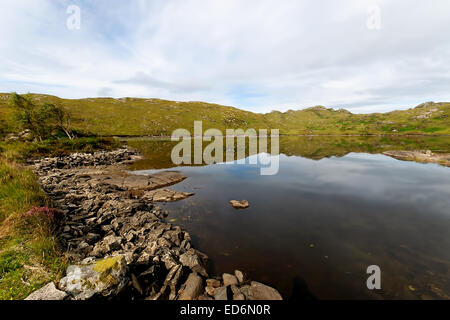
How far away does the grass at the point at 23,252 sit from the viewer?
5551 millimetres

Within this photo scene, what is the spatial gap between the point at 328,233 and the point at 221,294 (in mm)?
9090

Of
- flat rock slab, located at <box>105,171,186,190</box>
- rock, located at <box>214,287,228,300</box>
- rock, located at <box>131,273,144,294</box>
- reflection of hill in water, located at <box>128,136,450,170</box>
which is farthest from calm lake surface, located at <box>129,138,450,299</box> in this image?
reflection of hill in water, located at <box>128,136,450,170</box>

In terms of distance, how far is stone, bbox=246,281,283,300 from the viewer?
7.08m

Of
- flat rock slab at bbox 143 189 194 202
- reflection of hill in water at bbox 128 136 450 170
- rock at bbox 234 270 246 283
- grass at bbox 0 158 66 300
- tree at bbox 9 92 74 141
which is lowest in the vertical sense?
rock at bbox 234 270 246 283

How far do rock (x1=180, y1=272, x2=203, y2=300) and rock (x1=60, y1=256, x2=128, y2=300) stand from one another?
2307 mm

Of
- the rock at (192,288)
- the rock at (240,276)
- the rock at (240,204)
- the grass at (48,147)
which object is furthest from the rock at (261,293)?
the grass at (48,147)

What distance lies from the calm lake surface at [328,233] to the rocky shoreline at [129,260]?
1252 mm

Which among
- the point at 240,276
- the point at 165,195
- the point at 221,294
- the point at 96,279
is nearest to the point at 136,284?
the point at 96,279

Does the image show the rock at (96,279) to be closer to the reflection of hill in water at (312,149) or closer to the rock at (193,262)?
the rock at (193,262)

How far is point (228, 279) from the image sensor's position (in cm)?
805

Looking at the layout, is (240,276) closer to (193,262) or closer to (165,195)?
(193,262)

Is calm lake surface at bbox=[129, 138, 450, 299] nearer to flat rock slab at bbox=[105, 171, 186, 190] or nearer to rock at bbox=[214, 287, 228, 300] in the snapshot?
rock at bbox=[214, 287, 228, 300]

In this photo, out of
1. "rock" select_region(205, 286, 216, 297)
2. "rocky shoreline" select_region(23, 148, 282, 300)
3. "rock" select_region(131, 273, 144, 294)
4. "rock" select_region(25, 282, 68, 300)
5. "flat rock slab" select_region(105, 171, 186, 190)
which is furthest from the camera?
"flat rock slab" select_region(105, 171, 186, 190)
